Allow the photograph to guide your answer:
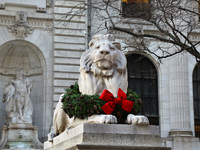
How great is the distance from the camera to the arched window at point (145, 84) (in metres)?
29.8

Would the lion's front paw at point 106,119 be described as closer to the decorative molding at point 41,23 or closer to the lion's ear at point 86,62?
the lion's ear at point 86,62

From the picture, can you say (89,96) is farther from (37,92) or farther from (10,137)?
(37,92)

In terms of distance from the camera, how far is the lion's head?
986 cm

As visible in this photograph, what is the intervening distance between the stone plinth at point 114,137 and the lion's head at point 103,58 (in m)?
1.41

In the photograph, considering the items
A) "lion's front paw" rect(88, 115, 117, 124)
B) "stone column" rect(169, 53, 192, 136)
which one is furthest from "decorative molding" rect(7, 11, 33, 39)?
"lion's front paw" rect(88, 115, 117, 124)

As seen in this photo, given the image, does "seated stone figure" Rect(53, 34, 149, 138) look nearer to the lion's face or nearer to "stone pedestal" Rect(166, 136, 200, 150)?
the lion's face

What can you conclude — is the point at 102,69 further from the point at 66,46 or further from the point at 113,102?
the point at 66,46

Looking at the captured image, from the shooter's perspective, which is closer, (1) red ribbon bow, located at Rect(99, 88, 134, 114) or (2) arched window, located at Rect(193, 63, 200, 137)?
(1) red ribbon bow, located at Rect(99, 88, 134, 114)

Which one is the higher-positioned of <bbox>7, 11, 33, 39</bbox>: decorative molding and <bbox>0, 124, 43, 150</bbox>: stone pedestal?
<bbox>7, 11, 33, 39</bbox>: decorative molding

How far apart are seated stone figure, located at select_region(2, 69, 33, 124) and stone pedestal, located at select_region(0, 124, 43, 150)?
50 cm

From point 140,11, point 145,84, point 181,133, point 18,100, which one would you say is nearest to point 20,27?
point 18,100

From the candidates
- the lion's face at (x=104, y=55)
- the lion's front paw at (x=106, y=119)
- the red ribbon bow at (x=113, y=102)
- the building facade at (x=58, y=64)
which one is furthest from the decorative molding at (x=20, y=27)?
the lion's front paw at (x=106, y=119)

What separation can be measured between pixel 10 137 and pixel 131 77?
352 inches

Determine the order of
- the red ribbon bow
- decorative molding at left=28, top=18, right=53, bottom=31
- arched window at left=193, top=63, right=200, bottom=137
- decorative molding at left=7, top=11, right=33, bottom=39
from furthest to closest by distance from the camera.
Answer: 1. arched window at left=193, top=63, right=200, bottom=137
2. decorative molding at left=28, top=18, right=53, bottom=31
3. decorative molding at left=7, top=11, right=33, bottom=39
4. the red ribbon bow
